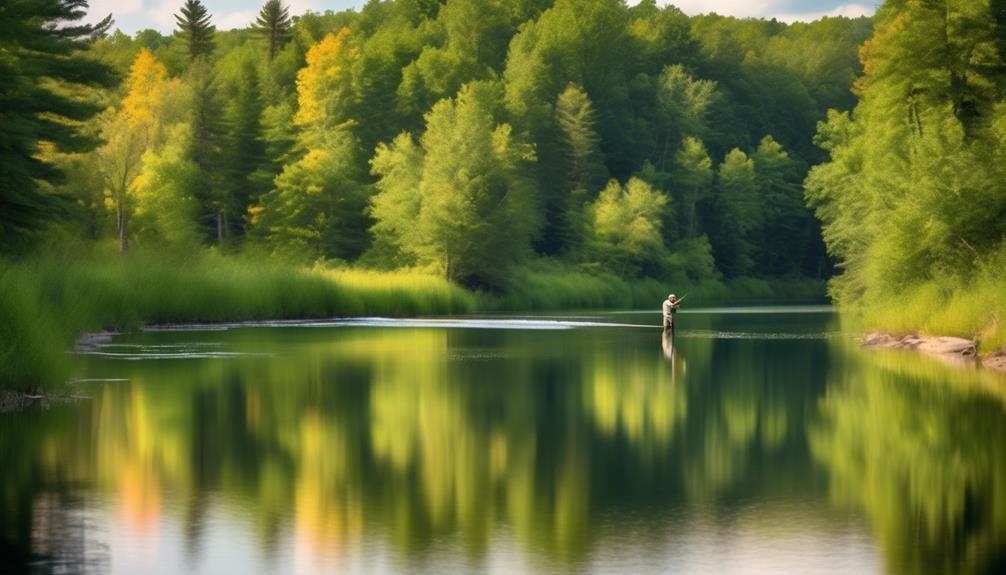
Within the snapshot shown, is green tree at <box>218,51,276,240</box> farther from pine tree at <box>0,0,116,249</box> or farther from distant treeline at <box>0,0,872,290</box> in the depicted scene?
pine tree at <box>0,0,116,249</box>

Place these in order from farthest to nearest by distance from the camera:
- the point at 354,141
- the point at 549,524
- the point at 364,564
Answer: the point at 354,141, the point at 549,524, the point at 364,564

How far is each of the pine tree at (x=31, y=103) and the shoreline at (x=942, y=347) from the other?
22954 millimetres

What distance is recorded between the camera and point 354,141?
11056 cm

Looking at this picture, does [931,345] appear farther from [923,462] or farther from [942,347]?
[923,462]

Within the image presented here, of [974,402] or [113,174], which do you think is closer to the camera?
[974,402]

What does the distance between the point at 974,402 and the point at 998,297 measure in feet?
38.1

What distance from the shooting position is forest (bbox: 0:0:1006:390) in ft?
141

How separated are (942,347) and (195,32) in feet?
349

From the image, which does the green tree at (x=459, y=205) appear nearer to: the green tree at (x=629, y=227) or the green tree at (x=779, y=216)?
the green tree at (x=629, y=227)

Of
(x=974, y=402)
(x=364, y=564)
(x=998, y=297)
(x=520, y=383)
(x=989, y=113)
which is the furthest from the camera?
(x=989, y=113)

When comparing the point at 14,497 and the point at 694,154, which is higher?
the point at 694,154

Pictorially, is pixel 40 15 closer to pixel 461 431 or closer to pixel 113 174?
pixel 461 431

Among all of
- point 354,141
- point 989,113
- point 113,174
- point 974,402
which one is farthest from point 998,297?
point 354,141

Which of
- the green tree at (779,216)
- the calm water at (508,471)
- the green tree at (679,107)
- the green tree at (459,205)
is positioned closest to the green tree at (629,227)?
the green tree at (459,205)
